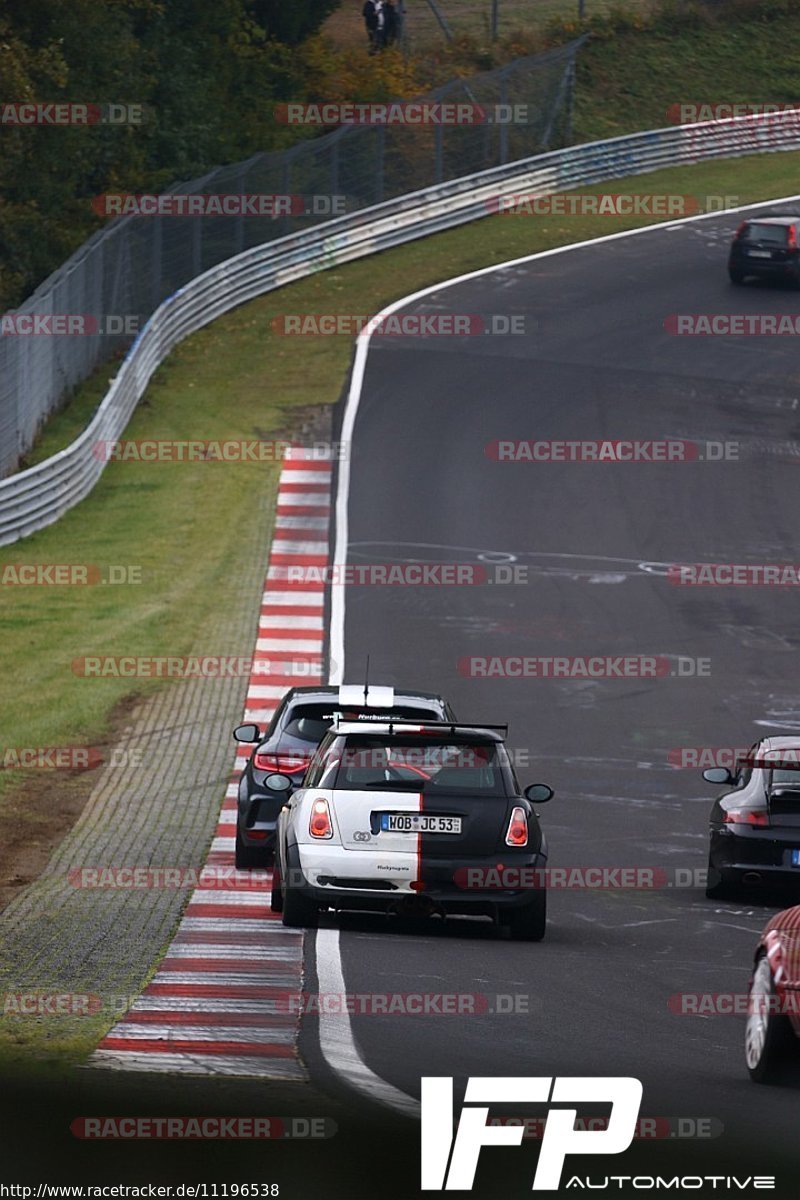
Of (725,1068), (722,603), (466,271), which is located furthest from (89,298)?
(725,1068)

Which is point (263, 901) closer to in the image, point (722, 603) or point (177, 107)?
point (722, 603)

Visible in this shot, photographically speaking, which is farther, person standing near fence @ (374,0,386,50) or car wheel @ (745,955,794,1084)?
person standing near fence @ (374,0,386,50)

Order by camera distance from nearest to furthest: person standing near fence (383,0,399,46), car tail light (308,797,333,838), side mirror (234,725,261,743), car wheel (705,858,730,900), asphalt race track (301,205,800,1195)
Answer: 1. asphalt race track (301,205,800,1195)
2. car tail light (308,797,333,838)
3. car wheel (705,858,730,900)
4. side mirror (234,725,261,743)
5. person standing near fence (383,0,399,46)

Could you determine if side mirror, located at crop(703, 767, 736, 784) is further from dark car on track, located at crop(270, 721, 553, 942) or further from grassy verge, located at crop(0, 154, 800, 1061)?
grassy verge, located at crop(0, 154, 800, 1061)

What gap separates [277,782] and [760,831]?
357cm

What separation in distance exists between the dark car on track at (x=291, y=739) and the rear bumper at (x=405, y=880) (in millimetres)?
2496

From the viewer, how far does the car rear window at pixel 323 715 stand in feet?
51.9

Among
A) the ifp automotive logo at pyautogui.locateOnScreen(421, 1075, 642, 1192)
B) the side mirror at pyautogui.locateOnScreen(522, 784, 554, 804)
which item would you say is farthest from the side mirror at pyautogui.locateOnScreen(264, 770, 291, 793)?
the ifp automotive logo at pyautogui.locateOnScreen(421, 1075, 642, 1192)

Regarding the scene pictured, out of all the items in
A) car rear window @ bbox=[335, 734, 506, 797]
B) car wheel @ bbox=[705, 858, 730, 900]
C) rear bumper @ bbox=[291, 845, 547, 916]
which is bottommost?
car wheel @ bbox=[705, 858, 730, 900]

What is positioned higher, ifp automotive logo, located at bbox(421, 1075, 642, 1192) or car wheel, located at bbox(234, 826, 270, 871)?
ifp automotive logo, located at bbox(421, 1075, 642, 1192)

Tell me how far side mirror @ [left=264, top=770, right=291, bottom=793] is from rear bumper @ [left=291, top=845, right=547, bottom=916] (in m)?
1.66

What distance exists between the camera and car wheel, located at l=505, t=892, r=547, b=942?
13000 mm

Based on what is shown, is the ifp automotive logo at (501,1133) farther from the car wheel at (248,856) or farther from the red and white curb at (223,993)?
the car wheel at (248,856)

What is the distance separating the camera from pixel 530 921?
13.1 metres
